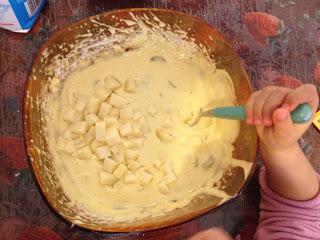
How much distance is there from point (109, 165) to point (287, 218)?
1.15 feet

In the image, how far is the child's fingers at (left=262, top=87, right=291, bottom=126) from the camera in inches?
25.9

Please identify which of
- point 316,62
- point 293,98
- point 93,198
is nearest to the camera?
point 293,98

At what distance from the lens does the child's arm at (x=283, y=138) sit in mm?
644

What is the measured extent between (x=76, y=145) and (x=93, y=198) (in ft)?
0.35

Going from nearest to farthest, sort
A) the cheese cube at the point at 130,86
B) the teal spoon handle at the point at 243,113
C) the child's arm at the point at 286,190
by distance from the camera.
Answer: the teal spoon handle at the point at 243,113
the child's arm at the point at 286,190
the cheese cube at the point at 130,86

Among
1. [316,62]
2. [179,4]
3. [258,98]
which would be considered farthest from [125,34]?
[316,62]

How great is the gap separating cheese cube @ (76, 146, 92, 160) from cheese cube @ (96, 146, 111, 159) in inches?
0.7

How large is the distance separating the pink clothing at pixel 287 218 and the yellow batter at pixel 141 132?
113mm

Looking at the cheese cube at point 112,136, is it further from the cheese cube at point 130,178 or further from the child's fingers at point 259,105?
the child's fingers at point 259,105

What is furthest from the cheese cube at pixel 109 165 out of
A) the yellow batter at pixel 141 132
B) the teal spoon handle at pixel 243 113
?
the teal spoon handle at pixel 243 113

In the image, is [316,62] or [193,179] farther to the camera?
[316,62]

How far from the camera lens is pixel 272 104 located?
662 millimetres

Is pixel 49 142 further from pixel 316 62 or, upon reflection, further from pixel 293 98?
pixel 316 62

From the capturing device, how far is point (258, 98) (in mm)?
687
